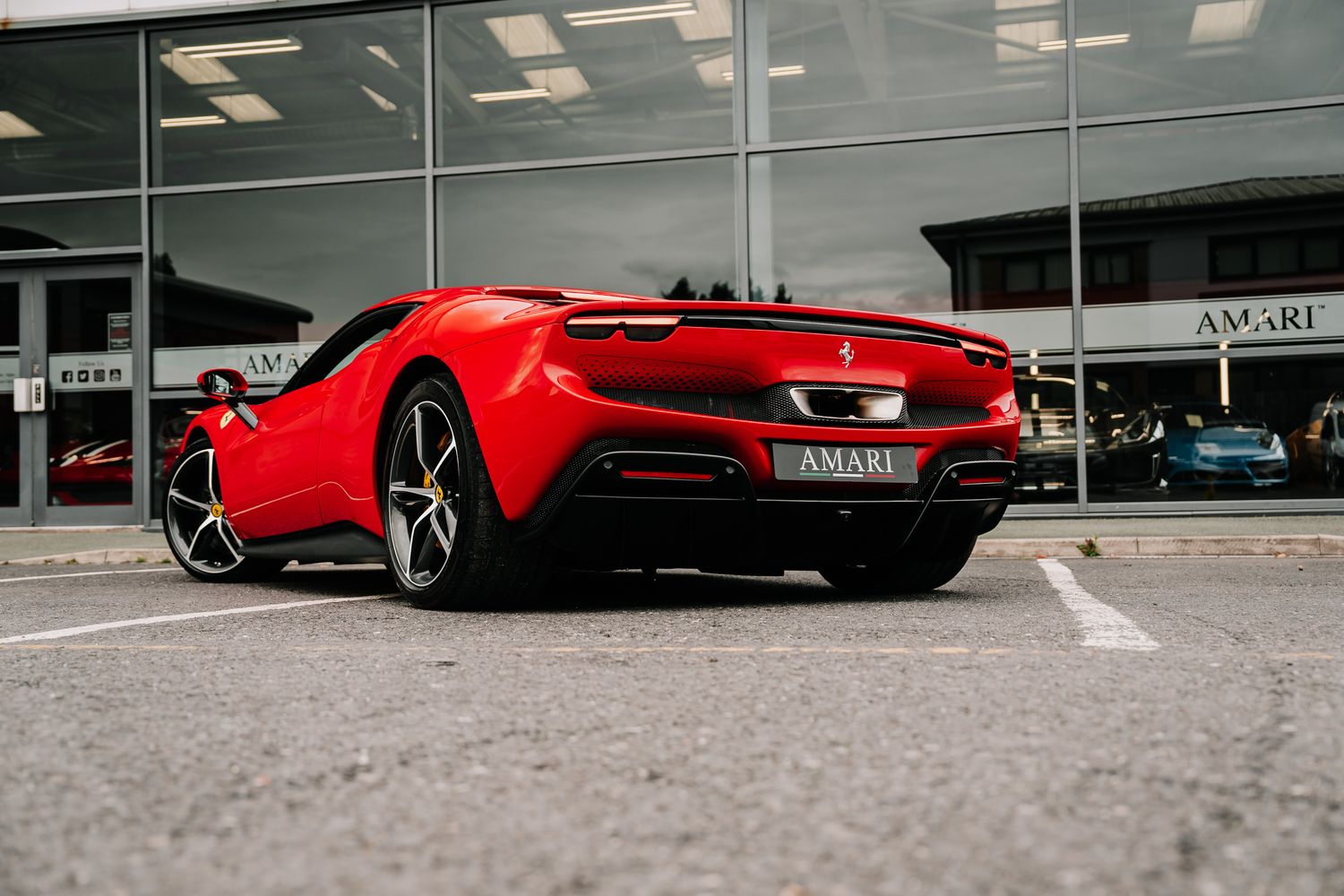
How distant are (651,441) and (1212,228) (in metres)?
8.15

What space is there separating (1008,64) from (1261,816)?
10.4 meters

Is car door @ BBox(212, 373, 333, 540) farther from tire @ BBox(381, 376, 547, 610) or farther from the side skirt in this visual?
tire @ BBox(381, 376, 547, 610)

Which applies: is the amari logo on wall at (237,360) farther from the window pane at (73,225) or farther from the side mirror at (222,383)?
the side mirror at (222,383)

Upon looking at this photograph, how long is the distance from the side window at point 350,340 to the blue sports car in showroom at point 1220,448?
293 inches

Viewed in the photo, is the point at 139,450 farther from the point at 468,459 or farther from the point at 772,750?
the point at 772,750

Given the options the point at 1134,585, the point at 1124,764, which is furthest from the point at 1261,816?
the point at 1134,585

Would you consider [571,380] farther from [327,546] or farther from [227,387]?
[227,387]

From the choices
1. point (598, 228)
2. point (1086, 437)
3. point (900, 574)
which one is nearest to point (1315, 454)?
point (1086, 437)

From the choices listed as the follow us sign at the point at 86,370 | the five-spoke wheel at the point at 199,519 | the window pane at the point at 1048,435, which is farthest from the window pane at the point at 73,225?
the window pane at the point at 1048,435

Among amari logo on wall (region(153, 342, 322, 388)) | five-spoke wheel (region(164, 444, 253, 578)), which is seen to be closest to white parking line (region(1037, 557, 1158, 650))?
five-spoke wheel (region(164, 444, 253, 578))

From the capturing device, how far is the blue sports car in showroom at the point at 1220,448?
1057 centimetres

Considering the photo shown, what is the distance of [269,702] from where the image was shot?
105 inches

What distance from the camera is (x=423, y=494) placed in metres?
4.57

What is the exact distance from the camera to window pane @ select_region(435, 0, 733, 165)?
1170 centimetres
